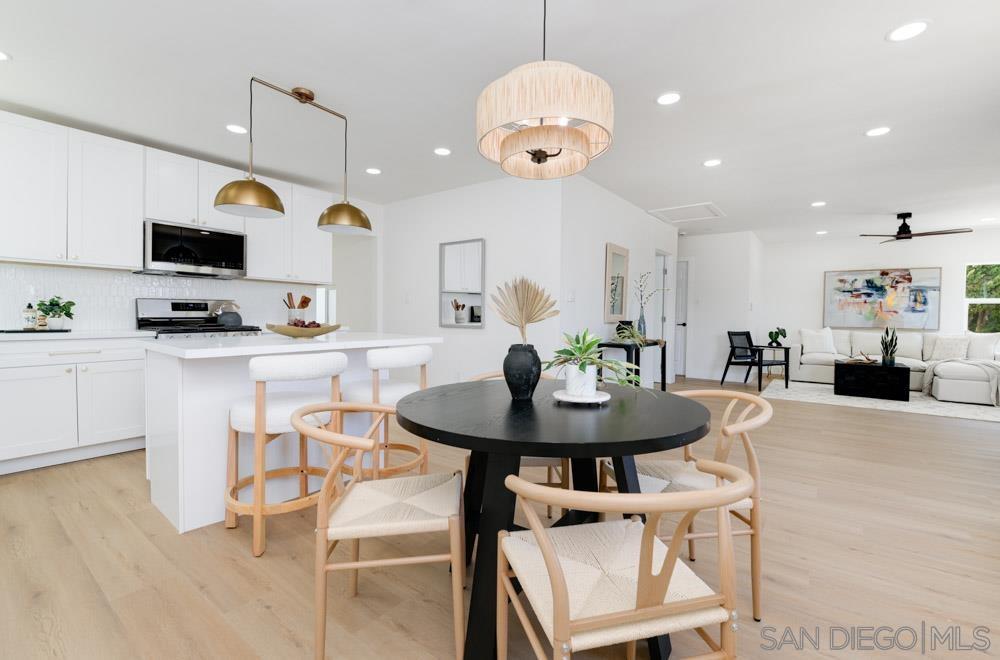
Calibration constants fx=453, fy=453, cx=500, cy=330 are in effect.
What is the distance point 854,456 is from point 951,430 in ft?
5.80

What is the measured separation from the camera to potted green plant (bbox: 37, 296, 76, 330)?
3.27m

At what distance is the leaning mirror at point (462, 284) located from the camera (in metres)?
4.74

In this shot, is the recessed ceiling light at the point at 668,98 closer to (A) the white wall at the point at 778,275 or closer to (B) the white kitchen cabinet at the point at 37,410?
(B) the white kitchen cabinet at the point at 37,410

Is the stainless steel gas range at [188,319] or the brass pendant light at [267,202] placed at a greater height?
the brass pendant light at [267,202]

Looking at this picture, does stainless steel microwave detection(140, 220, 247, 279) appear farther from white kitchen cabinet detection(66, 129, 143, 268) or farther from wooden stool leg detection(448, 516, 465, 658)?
wooden stool leg detection(448, 516, 465, 658)

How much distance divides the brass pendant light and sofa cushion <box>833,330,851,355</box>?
7.85 m

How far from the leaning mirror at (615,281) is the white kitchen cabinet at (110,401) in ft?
14.1

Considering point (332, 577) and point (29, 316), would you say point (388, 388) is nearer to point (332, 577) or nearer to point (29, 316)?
point (332, 577)

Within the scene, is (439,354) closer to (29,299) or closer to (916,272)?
(29,299)

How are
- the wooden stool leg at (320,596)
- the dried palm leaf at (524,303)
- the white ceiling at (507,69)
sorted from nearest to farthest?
Answer: the wooden stool leg at (320,596), the dried palm leaf at (524,303), the white ceiling at (507,69)

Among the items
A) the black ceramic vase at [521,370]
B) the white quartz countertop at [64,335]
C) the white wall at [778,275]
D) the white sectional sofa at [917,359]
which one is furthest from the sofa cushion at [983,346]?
the white quartz countertop at [64,335]

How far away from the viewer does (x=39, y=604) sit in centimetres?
162

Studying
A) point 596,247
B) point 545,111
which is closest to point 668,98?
point 545,111

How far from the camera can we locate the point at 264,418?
198 centimetres
